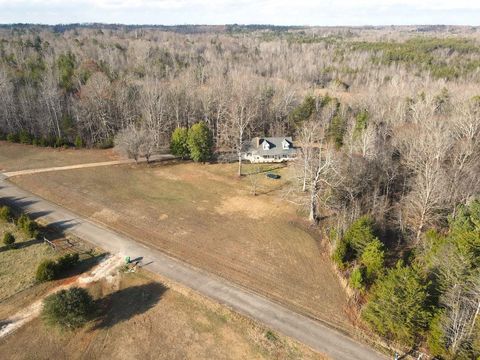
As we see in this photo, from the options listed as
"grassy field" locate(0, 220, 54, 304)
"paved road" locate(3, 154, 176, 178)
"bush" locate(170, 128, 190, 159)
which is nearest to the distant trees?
"paved road" locate(3, 154, 176, 178)

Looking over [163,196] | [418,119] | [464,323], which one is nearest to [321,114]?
[418,119]

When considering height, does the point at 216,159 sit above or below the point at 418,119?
below

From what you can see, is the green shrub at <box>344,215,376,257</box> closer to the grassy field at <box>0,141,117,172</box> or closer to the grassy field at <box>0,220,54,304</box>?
the grassy field at <box>0,220,54,304</box>

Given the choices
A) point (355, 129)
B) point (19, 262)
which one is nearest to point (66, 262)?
point (19, 262)

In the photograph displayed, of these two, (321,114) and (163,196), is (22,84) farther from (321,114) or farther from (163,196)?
(321,114)

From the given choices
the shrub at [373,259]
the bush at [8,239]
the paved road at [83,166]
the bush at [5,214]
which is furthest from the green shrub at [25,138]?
the shrub at [373,259]

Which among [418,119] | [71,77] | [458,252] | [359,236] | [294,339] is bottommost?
[294,339]
